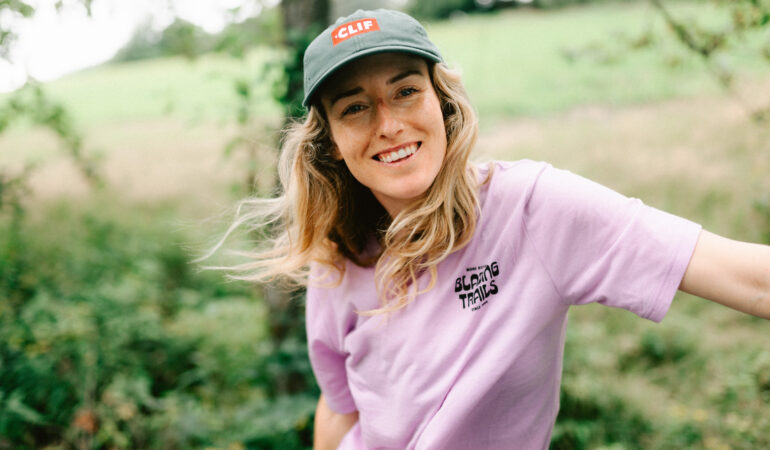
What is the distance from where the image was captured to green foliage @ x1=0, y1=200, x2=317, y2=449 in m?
3.41

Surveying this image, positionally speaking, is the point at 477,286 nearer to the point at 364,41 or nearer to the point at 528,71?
the point at 364,41

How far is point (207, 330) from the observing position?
16.7ft

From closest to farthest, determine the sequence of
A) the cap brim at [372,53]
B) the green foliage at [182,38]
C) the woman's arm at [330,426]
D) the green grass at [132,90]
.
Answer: the cap brim at [372,53] < the woman's arm at [330,426] < the green foliage at [182,38] < the green grass at [132,90]

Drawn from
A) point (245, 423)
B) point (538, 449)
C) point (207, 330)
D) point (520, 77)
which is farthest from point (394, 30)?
point (520, 77)

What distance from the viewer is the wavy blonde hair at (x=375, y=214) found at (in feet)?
4.92

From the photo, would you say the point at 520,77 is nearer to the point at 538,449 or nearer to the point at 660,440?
the point at 660,440

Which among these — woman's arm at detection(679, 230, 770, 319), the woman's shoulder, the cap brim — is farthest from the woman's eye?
woman's arm at detection(679, 230, 770, 319)

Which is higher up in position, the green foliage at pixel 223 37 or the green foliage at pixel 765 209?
the green foliage at pixel 223 37

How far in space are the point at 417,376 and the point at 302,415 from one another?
68.8 inches

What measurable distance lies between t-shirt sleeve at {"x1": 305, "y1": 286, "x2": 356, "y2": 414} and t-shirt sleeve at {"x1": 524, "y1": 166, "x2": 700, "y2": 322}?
0.81m

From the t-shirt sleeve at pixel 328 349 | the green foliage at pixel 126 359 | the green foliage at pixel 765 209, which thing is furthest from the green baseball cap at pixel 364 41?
the green foliage at pixel 765 209

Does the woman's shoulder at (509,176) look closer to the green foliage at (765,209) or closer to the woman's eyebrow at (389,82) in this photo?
the woman's eyebrow at (389,82)

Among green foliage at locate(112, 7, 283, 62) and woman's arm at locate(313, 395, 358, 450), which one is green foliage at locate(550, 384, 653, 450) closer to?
woman's arm at locate(313, 395, 358, 450)

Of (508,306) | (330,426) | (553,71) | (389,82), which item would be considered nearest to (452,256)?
(508,306)
